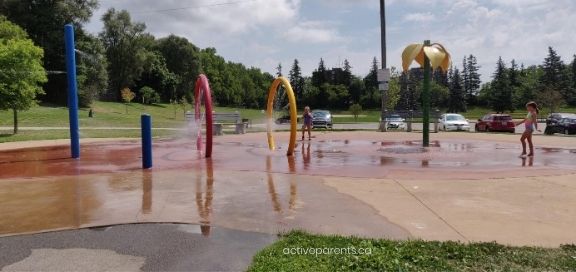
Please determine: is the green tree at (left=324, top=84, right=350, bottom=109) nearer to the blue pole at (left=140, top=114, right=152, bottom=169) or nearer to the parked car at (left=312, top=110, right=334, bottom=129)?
the parked car at (left=312, top=110, right=334, bottom=129)

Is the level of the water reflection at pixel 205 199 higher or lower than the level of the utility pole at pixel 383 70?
lower

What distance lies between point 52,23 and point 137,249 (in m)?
61.4

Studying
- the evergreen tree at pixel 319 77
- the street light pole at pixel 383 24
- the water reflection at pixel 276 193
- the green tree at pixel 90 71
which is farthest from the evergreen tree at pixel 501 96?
the water reflection at pixel 276 193

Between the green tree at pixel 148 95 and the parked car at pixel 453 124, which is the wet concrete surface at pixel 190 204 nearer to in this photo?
the parked car at pixel 453 124

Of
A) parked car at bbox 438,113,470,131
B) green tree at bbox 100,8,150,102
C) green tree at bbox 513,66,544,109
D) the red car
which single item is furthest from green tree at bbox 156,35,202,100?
the red car

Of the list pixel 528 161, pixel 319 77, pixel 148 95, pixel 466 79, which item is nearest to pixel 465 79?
pixel 466 79

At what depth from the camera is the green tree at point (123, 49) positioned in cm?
7731

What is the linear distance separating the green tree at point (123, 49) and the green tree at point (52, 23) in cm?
1751

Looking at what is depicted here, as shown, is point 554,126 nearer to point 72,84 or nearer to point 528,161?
point 528,161

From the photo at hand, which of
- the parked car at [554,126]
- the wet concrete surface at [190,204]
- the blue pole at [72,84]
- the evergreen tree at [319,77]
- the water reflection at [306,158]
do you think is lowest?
the wet concrete surface at [190,204]

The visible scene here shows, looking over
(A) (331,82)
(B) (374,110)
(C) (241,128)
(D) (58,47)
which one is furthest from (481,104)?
(C) (241,128)

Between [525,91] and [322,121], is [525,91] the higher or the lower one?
the higher one

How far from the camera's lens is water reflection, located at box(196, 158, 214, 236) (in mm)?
6123

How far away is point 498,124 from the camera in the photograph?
31812 millimetres
